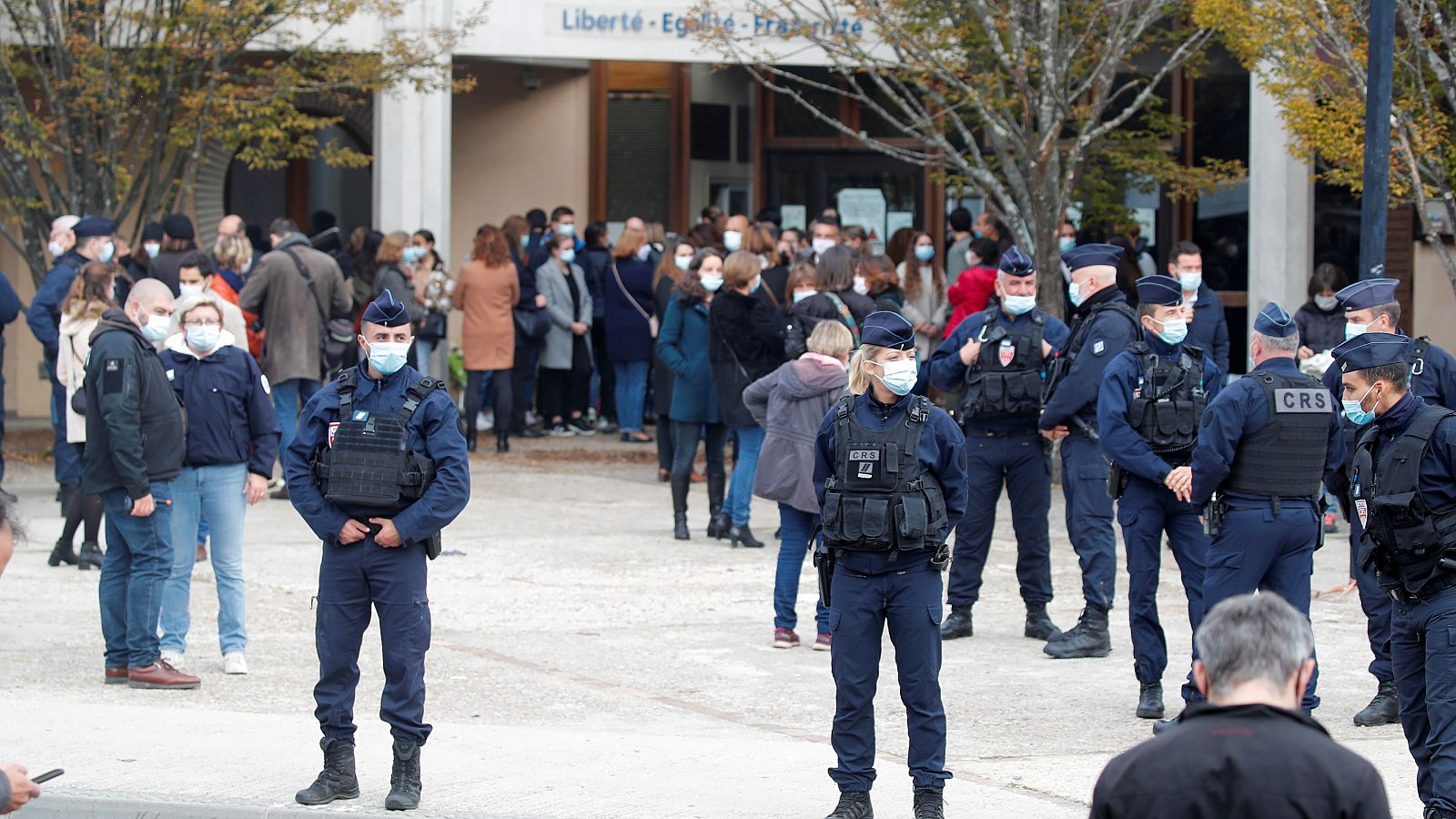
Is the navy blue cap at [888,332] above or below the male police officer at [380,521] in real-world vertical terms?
above

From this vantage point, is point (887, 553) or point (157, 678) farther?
point (157, 678)

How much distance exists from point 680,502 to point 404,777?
6.05 meters

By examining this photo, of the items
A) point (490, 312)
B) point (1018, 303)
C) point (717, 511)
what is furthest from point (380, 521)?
point (490, 312)

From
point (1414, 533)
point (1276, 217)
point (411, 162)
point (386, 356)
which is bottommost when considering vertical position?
point (1414, 533)

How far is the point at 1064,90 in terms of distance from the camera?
14297mm

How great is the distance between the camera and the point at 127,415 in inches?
318

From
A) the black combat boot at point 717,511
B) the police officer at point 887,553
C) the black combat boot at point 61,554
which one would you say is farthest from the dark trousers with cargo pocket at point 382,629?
the black combat boot at point 717,511

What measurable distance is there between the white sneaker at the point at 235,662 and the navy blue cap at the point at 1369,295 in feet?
17.1

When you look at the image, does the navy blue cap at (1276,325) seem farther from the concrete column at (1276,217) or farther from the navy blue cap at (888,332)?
the concrete column at (1276,217)

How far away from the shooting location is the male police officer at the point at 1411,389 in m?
7.47

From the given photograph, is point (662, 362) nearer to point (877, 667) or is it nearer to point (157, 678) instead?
point (157, 678)

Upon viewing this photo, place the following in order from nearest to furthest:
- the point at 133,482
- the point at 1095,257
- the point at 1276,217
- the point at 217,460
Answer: the point at 133,482 < the point at 217,460 < the point at 1095,257 < the point at 1276,217

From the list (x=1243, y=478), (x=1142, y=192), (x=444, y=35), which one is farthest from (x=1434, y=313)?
(x=1243, y=478)

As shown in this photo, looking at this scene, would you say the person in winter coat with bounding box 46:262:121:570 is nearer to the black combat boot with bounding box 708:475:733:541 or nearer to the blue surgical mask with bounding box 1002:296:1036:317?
the black combat boot with bounding box 708:475:733:541
